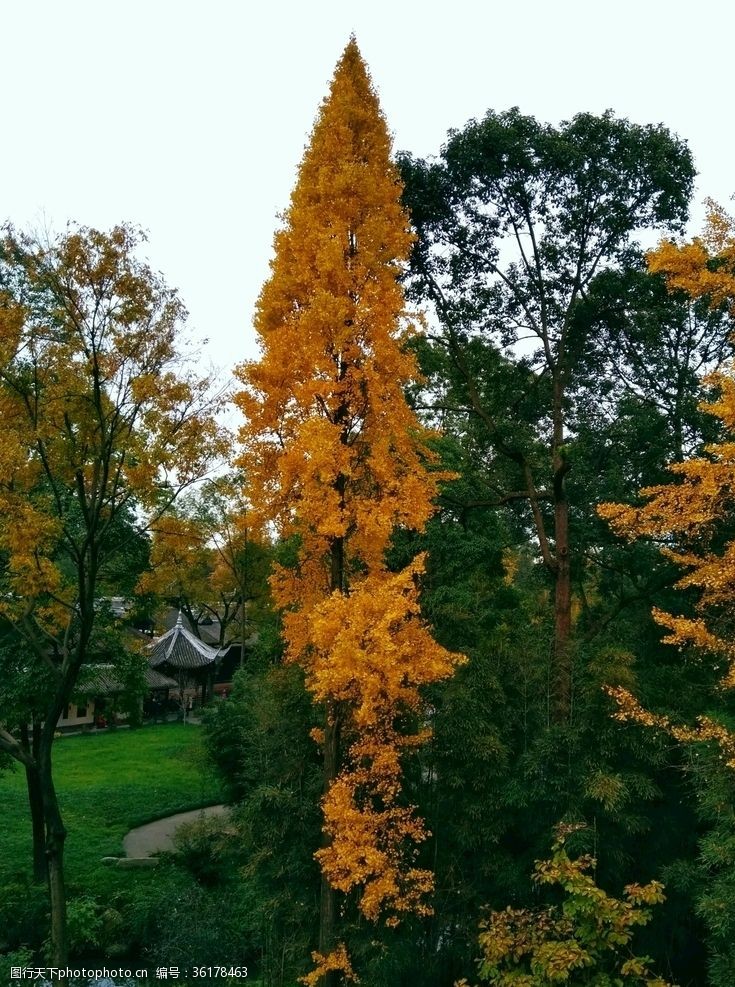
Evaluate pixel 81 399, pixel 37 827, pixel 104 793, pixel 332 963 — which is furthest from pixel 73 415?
pixel 104 793

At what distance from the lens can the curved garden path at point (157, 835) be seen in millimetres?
17453

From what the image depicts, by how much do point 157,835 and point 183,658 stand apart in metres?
17.6

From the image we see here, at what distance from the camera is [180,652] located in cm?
3616

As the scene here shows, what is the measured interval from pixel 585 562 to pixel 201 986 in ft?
32.0

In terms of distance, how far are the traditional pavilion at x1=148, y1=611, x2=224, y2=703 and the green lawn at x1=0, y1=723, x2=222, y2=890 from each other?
229 inches

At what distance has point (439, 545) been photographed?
1398 centimetres

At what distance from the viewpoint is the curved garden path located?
1745 centimetres

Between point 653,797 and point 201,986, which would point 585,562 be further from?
point 201,986

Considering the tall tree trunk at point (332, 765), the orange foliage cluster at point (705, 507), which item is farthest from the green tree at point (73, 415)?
the orange foliage cluster at point (705, 507)

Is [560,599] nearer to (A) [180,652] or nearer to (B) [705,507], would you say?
(B) [705,507]

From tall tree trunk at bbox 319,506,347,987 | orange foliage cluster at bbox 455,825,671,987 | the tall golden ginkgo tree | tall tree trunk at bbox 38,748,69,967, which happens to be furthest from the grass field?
orange foliage cluster at bbox 455,825,671,987

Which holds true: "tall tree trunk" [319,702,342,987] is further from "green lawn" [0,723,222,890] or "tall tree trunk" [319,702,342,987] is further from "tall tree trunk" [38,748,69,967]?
"green lawn" [0,723,222,890]

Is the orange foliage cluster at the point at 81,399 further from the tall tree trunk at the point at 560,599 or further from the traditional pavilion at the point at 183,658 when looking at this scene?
the traditional pavilion at the point at 183,658

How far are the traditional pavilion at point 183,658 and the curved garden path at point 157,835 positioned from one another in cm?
1499
